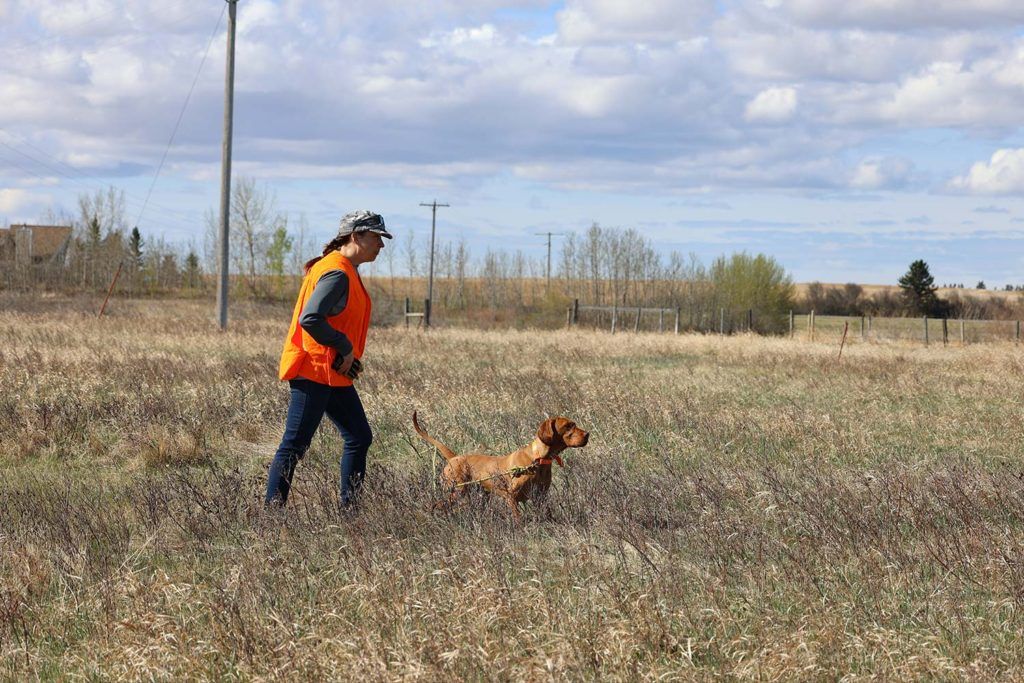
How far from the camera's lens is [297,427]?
6023 mm

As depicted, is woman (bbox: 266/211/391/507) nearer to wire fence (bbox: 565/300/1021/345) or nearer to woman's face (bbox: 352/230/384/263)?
woman's face (bbox: 352/230/384/263)

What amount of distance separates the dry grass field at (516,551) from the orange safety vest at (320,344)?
2.34 ft

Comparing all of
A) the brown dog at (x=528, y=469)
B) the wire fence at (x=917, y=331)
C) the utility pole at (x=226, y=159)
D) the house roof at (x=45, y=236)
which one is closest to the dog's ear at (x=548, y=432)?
the brown dog at (x=528, y=469)

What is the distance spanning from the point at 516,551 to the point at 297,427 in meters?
1.65

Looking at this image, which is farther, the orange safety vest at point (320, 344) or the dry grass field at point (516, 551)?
the orange safety vest at point (320, 344)

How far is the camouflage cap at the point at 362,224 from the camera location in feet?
19.9

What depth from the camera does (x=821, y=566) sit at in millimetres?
4926

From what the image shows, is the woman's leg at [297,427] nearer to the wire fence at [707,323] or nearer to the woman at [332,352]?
the woman at [332,352]

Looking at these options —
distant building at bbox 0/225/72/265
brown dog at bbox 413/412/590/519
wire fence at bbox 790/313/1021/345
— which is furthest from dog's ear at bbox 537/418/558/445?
distant building at bbox 0/225/72/265

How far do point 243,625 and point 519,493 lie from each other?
2.10m

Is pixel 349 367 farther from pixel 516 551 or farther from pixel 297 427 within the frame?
pixel 516 551

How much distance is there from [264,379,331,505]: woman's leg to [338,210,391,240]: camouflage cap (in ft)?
2.89

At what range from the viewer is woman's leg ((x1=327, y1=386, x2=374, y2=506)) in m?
6.16

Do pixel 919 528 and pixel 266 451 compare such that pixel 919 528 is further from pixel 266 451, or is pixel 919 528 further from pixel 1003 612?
pixel 266 451
